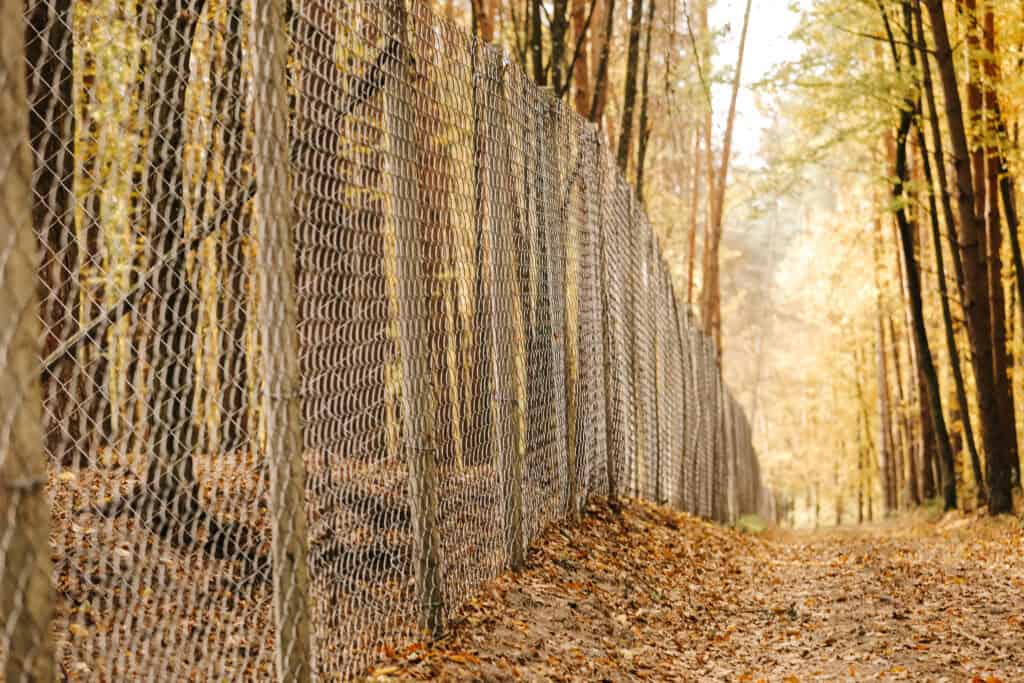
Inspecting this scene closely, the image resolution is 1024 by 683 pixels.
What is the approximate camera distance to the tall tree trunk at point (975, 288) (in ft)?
34.2

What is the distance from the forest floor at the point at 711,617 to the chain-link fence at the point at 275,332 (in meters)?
0.27

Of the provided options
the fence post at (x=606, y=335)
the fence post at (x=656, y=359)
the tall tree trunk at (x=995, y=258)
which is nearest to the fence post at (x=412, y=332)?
the fence post at (x=606, y=335)

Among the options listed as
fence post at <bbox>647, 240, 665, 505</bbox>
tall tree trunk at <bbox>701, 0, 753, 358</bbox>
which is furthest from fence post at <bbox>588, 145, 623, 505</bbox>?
tall tree trunk at <bbox>701, 0, 753, 358</bbox>

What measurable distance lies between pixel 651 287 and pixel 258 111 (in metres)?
8.94

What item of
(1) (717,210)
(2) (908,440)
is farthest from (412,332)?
(2) (908,440)

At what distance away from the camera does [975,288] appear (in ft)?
36.4

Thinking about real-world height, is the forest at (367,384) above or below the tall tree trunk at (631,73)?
below

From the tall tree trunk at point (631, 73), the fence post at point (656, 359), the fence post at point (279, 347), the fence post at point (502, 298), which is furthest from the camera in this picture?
the fence post at point (656, 359)

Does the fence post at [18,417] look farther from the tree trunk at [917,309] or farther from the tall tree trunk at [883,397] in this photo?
the tall tree trunk at [883,397]

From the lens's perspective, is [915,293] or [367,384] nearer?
[367,384]

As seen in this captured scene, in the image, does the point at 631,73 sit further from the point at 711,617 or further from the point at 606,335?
the point at 711,617

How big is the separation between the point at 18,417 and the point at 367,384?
83.8 inches

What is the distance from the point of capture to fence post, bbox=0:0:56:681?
174 centimetres

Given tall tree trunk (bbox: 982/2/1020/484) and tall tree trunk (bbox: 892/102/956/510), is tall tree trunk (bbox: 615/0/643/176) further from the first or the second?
tall tree trunk (bbox: 892/102/956/510)
